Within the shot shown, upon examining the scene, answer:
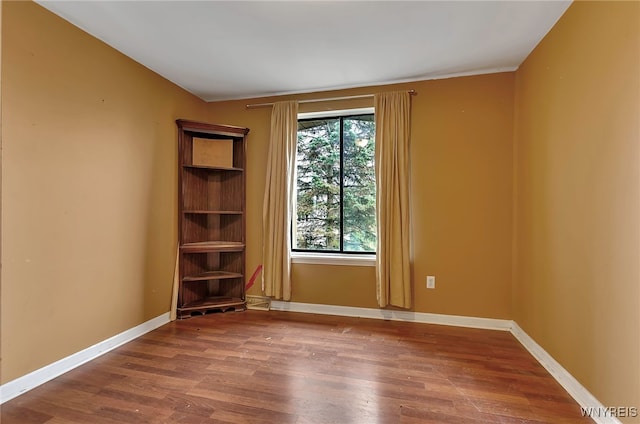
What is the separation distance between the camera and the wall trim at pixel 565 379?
1.55m

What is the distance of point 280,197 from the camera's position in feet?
10.7

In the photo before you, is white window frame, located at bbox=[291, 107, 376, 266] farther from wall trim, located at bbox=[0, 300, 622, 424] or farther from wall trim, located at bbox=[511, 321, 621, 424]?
wall trim, located at bbox=[511, 321, 621, 424]

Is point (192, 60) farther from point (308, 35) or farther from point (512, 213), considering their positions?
point (512, 213)

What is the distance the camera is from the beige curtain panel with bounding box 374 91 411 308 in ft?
9.51

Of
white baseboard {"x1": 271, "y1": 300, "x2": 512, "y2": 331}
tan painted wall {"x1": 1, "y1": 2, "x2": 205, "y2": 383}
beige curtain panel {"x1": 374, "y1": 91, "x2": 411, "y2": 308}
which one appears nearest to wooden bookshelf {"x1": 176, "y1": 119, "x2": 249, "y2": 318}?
tan painted wall {"x1": 1, "y1": 2, "x2": 205, "y2": 383}

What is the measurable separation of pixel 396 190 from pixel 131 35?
2583 mm

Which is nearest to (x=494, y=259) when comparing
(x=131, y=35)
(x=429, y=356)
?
(x=429, y=356)

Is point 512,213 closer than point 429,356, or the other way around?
point 429,356

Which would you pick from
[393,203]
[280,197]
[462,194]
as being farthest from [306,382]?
[462,194]

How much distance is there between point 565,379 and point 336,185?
2.43m

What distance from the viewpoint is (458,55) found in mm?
2508

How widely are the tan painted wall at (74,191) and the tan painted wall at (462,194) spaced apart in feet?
7.30

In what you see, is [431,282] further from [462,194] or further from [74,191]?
[74,191]

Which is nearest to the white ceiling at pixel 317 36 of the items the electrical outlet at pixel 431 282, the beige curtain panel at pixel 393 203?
the beige curtain panel at pixel 393 203
